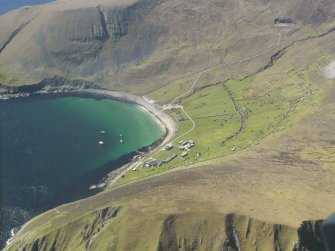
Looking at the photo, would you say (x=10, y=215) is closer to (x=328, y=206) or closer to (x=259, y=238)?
(x=259, y=238)

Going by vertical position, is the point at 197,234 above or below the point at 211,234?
above

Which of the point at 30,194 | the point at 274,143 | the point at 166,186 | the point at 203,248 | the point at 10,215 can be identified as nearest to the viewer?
the point at 203,248

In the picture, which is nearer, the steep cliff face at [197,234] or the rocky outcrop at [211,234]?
the rocky outcrop at [211,234]

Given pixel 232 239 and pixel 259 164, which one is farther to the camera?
pixel 259 164

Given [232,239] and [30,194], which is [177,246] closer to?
[232,239]

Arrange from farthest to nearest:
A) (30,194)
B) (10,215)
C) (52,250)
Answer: (30,194), (10,215), (52,250)

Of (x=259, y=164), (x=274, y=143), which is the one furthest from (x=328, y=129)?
(x=259, y=164)

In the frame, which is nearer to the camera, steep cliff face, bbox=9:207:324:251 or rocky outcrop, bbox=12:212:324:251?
rocky outcrop, bbox=12:212:324:251

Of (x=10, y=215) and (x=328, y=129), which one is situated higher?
(x=10, y=215)
